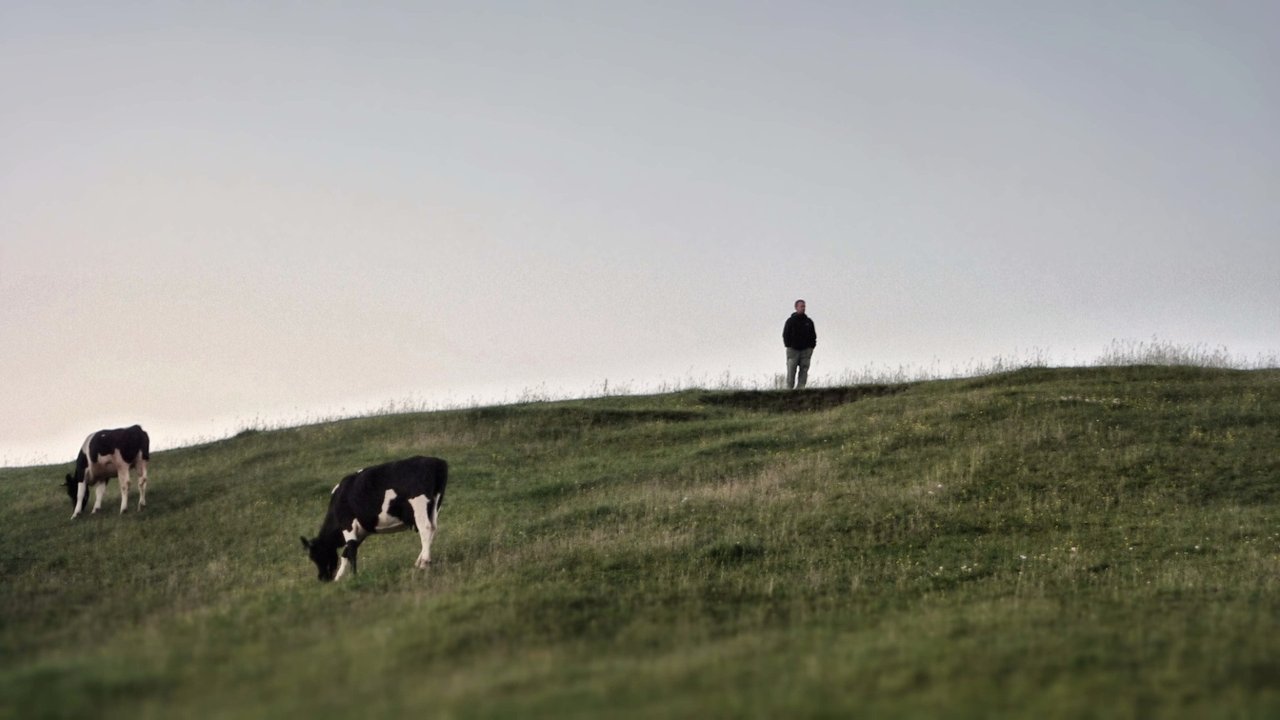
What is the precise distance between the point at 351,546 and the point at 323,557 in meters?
0.63

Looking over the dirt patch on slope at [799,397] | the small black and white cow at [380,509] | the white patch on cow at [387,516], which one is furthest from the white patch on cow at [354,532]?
the dirt patch on slope at [799,397]

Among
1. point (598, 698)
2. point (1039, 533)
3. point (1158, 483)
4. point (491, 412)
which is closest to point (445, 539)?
point (1039, 533)

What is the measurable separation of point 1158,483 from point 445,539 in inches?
584

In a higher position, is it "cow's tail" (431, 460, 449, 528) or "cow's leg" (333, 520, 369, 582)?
"cow's tail" (431, 460, 449, 528)

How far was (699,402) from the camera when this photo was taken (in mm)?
40469

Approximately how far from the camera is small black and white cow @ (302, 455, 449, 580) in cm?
2027

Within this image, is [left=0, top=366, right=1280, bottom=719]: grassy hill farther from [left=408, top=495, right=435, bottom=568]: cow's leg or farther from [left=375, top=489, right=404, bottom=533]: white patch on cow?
[left=375, top=489, right=404, bottom=533]: white patch on cow

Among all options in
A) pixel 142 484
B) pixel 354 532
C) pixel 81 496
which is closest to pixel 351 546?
pixel 354 532

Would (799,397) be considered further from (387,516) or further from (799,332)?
(387,516)

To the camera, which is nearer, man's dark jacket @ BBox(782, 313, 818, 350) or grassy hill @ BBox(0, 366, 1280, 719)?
grassy hill @ BBox(0, 366, 1280, 719)

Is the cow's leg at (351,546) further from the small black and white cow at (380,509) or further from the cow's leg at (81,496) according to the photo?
the cow's leg at (81,496)

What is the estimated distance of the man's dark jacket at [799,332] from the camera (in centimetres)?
4191

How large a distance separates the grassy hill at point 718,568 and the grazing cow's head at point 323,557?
0.41 m

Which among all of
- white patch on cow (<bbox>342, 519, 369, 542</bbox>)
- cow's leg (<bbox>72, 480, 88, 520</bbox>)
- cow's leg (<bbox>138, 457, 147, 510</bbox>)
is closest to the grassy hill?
cow's leg (<bbox>138, 457, 147, 510</bbox>)
